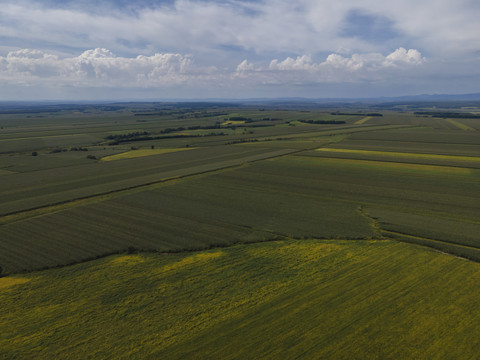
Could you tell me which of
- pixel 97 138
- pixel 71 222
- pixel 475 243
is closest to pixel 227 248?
pixel 71 222

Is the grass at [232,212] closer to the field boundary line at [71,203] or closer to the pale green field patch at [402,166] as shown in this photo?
the field boundary line at [71,203]

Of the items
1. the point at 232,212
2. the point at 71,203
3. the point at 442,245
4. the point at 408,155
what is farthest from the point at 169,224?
the point at 408,155

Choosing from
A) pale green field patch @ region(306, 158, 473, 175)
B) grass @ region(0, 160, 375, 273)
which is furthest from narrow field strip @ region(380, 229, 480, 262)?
pale green field patch @ region(306, 158, 473, 175)

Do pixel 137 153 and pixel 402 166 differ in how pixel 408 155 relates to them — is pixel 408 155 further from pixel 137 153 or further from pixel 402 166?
pixel 137 153

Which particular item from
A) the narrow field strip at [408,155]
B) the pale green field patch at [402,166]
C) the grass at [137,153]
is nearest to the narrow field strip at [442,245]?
the pale green field patch at [402,166]

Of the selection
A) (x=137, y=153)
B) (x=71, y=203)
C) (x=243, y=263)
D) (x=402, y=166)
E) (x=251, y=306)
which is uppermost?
(x=137, y=153)

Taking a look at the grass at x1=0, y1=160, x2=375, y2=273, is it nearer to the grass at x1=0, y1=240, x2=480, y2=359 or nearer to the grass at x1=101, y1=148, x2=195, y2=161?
the grass at x1=0, y1=240, x2=480, y2=359
